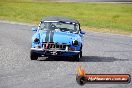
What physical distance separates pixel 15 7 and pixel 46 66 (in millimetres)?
44074

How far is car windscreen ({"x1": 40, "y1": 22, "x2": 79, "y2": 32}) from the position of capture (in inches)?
691

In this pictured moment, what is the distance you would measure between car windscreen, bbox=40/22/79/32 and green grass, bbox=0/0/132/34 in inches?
798

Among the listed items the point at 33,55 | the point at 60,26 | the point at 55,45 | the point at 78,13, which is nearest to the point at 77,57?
the point at 55,45

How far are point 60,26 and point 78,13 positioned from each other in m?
34.4

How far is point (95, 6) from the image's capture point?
194 feet

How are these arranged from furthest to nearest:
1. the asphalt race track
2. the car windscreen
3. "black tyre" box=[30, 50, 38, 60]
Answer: the car windscreen → "black tyre" box=[30, 50, 38, 60] → the asphalt race track

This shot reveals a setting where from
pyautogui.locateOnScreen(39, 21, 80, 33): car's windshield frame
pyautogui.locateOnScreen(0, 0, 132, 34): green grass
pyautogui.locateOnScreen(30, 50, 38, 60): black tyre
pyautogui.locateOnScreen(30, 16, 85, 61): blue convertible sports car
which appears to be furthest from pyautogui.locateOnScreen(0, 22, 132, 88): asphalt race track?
pyautogui.locateOnScreen(0, 0, 132, 34): green grass

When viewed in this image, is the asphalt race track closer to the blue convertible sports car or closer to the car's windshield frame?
the blue convertible sports car

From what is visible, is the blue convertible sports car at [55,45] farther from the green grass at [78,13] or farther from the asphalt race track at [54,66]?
the green grass at [78,13]

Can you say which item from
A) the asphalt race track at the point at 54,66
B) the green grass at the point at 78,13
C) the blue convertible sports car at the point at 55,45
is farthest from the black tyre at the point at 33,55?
the green grass at the point at 78,13

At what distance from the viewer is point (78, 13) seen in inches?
2044

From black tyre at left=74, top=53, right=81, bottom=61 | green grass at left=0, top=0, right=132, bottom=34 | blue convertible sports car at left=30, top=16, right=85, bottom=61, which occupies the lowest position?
green grass at left=0, top=0, right=132, bottom=34

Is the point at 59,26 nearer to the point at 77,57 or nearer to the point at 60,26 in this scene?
the point at 60,26

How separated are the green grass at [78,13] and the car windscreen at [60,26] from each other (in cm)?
2028
